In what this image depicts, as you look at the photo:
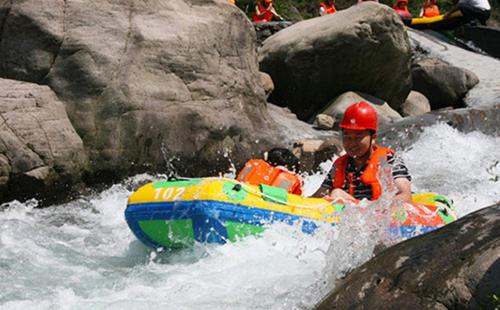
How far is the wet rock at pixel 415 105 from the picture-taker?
43.3 feet

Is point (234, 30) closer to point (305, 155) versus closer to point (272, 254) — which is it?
point (305, 155)

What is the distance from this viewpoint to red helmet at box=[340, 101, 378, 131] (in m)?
5.47

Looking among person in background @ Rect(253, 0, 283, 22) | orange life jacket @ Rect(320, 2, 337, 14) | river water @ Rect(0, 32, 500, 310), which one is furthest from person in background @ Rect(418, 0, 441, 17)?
river water @ Rect(0, 32, 500, 310)

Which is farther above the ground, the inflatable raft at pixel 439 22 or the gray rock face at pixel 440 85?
the gray rock face at pixel 440 85

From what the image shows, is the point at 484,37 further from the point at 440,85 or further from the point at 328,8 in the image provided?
the point at 440,85

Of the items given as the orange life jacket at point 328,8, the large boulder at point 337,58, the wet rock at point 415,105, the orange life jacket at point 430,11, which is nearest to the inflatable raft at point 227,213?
the large boulder at point 337,58

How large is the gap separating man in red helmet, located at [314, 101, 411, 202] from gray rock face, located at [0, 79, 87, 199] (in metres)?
2.84

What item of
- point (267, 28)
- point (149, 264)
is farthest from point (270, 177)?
point (267, 28)

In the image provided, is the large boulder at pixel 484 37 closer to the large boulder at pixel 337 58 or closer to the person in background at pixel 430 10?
the person in background at pixel 430 10

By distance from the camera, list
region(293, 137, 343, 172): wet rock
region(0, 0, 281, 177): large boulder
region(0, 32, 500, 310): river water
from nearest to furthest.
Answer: region(0, 32, 500, 310): river water → region(0, 0, 281, 177): large boulder → region(293, 137, 343, 172): wet rock

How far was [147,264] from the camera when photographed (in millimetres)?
5477

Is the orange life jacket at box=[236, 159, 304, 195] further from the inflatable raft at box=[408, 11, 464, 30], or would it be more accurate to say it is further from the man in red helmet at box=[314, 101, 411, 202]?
the inflatable raft at box=[408, 11, 464, 30]

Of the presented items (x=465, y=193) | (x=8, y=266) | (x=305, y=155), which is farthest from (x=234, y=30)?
(x=8, y=266)

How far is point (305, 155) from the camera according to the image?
925 centimetres
